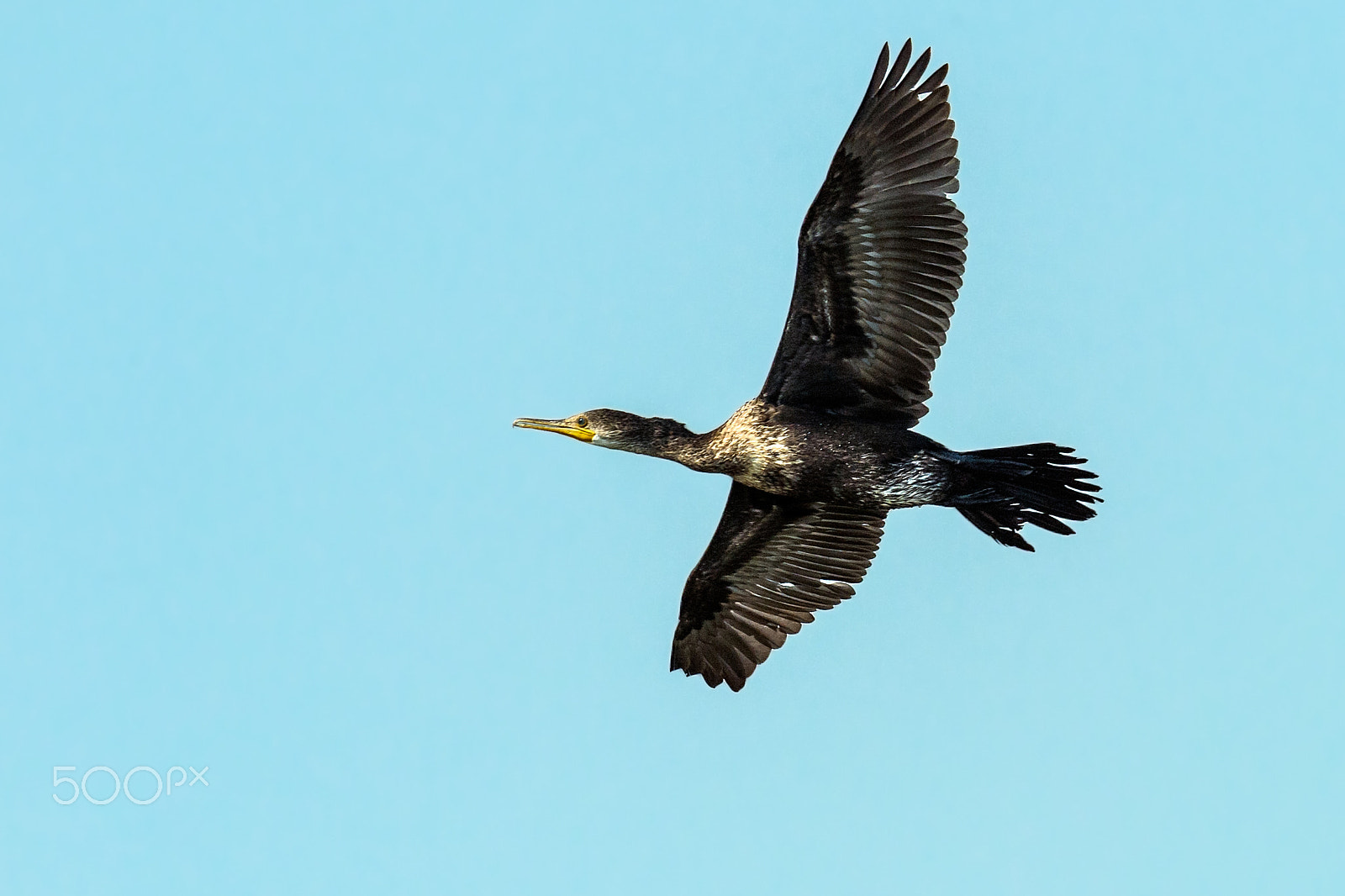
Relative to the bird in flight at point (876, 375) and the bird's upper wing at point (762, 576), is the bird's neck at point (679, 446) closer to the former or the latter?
the bird in flight at point (876, 375)

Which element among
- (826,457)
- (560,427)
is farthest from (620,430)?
(826,457)

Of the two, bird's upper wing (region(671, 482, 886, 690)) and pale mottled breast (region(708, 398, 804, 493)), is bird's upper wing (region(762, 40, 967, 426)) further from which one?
bird's upper wing (region(671, 482, 886, 690))

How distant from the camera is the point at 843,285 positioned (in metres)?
10.9

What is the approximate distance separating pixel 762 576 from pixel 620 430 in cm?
154

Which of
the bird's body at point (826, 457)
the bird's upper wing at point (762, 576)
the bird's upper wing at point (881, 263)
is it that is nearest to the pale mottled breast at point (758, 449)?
the bird's body at point (826, 457)

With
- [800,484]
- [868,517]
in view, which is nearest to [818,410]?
[800,484]

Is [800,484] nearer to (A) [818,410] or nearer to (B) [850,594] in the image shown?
(A) [818,410]

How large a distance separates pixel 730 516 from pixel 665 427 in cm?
107

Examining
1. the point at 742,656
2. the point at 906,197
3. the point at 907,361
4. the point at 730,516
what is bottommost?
the point at 742,656

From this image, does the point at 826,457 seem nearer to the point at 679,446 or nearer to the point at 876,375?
the point at 876,375

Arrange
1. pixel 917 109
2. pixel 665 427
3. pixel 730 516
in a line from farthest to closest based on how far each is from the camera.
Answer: pixel 730 516
pixel 665 427
pixel 917 109

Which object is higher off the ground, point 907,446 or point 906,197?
point 906,197

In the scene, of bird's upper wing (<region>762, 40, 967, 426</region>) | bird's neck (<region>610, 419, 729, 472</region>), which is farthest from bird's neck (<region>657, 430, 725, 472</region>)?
bird's upper wing (<region>762, 40, 967, 426</region>)

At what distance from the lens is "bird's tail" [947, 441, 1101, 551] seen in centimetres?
1047
